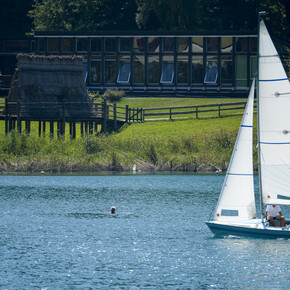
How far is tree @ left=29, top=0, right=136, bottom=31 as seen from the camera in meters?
A: 88.1

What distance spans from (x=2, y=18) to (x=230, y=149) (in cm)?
5165

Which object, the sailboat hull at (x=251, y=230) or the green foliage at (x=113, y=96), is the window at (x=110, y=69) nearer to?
the green foliage at (x=113, y=96)

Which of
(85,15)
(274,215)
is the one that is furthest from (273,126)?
(85,15)

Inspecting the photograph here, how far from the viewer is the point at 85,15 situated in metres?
88.5

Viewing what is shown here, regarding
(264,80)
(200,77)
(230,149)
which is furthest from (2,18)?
(264,80)

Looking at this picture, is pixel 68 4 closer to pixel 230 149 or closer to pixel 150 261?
pixel 230 149

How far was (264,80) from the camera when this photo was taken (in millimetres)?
28391

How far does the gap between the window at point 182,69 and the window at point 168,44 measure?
1.11 metres

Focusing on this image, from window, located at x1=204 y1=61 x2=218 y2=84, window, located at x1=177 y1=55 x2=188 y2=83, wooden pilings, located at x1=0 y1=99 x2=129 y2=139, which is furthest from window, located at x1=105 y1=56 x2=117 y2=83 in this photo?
wooden pilings, located at x1=0 y1=99 x2=129 y2=139

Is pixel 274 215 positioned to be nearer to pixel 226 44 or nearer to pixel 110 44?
pixel 226 44

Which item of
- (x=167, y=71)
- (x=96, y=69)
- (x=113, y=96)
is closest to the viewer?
(x=113, y=96)

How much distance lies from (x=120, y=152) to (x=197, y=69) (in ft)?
79.3

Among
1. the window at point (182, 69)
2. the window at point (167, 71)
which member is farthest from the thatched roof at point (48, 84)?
the window at point (182, 69)

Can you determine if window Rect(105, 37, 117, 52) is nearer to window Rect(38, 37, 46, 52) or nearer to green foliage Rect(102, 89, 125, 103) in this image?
window Rect(38, 37, 46, 52)
